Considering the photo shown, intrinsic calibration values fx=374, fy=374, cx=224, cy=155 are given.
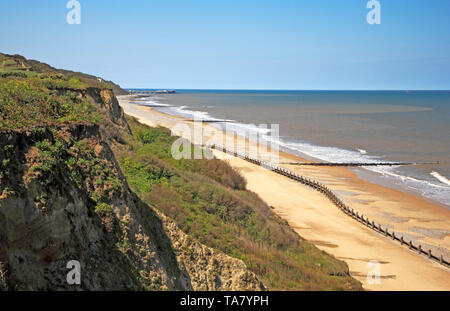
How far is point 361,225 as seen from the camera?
24.5 metres

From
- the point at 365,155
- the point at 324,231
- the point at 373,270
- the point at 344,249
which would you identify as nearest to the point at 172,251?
the point at 373,270

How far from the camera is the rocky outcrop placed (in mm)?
6062

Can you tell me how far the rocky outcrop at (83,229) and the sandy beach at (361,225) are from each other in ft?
29.9

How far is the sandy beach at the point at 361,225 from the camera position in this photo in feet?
58.6

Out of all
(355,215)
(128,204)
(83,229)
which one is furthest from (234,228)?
(355,215)

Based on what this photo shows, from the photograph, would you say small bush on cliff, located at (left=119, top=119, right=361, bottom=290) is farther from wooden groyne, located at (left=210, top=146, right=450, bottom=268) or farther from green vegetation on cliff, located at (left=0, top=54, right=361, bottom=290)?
wooden groyne, located at (left=210, top=146, right=450, bottom=268)

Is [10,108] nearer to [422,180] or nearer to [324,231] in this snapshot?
[324,231]

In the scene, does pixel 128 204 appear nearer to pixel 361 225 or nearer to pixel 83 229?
pixel 83 229

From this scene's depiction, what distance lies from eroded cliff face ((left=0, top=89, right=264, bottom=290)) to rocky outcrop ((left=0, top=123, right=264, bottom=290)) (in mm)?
17

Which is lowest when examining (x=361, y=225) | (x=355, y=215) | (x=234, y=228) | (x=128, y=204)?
(x=361, y=225)

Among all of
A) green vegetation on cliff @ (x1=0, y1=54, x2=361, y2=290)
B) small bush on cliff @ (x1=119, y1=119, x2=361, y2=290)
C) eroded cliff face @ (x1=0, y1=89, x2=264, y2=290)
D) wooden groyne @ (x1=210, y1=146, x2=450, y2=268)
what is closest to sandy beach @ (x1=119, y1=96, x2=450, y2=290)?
wooden groyne @ (x1=210, y1=146, x2=450, y2=268)

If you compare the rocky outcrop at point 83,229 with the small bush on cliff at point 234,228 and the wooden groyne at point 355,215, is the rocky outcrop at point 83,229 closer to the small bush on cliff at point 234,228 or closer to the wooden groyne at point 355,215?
the small bush on cliff at point 234,228

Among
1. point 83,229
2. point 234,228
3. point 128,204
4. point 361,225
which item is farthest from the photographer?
point 361,225
